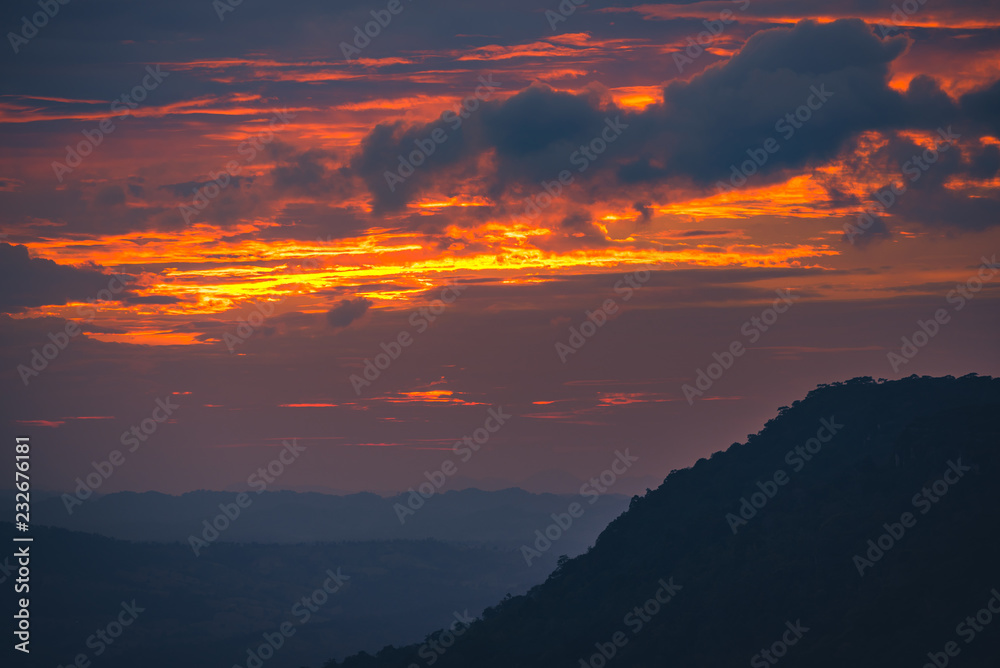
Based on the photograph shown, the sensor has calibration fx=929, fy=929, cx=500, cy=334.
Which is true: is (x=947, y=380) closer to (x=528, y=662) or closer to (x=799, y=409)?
(x=799, y=409)

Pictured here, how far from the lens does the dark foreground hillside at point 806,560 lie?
91625 millimetres

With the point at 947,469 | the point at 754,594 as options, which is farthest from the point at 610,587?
the point at 947,469

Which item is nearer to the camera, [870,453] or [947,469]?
[947,469]

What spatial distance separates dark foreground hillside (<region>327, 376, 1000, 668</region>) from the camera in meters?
91.6

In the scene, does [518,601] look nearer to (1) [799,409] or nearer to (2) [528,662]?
(2) [528,662]

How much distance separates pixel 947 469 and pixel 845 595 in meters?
20.8

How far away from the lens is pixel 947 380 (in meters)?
137

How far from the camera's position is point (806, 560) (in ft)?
356

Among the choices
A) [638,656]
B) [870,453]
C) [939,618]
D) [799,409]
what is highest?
[799,409]

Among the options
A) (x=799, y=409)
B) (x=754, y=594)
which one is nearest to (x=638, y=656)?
(x=754, y=594)

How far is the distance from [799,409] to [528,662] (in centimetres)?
5925

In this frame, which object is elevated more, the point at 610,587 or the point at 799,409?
the point at 799,409

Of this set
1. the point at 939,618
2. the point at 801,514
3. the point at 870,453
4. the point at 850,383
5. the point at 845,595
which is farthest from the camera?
the point at 850,383

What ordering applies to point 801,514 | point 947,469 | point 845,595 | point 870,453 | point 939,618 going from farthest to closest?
point 870,453 < point 801,514 < point 947,469 < point 845,595 < point 939,618
